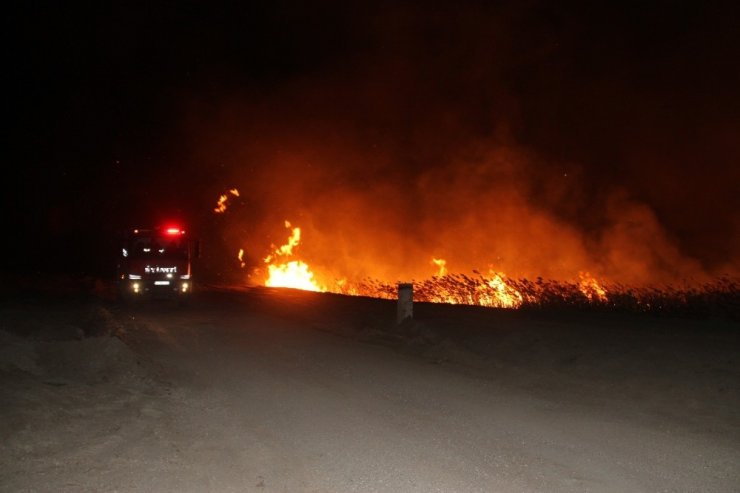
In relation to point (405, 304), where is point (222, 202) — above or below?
above

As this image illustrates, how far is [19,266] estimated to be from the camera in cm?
5069

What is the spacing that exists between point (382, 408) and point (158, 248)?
1757 centimetres

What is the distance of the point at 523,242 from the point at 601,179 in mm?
5534

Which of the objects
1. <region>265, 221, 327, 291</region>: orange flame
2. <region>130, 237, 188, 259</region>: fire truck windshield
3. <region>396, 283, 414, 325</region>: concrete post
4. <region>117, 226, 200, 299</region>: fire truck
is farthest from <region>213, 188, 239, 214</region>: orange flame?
<region>396, 283, 414, 325</region>: concrete post

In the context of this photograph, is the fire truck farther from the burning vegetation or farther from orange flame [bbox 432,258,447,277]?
orange flame [bbox 432,258,447,277]

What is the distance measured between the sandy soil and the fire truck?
7453mm

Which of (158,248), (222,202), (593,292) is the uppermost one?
(222,202)

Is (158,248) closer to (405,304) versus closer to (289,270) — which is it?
(405,304)

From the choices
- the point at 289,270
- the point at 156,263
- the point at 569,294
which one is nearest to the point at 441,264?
the point at 289,270

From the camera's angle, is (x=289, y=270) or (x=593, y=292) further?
(x=289, y=270)

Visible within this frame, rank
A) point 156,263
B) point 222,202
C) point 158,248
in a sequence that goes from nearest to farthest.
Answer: point 156,263, point 158,248, point 222,202

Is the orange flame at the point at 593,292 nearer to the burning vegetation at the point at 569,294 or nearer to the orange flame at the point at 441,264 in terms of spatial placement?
the burning vegetation at the point at 569,294

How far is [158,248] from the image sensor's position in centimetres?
2367

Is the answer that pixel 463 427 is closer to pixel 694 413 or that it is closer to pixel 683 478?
pixel 683 478
